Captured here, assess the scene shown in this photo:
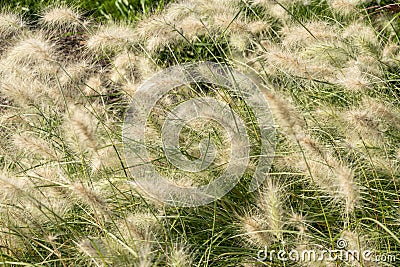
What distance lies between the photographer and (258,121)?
8.63 feet

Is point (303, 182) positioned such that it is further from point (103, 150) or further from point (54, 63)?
point (54, 63)

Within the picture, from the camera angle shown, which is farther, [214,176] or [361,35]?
[361,35]

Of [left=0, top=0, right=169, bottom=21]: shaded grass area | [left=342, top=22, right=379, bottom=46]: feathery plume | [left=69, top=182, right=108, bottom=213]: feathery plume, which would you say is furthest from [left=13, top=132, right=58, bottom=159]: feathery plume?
[left=0, top=0, right=169, bottom=21]: shaded grass area

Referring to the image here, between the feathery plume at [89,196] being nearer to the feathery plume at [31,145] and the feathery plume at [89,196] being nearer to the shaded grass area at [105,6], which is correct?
the feathery plume at [31,145]

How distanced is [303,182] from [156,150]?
23.1 inches

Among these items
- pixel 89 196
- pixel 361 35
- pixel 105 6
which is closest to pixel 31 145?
pixel 89 196

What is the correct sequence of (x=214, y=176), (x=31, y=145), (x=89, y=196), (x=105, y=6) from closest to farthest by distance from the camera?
(x=89, y=196)
(x=31, y=145)
(x=214, y=176)
(x=105, y=6)

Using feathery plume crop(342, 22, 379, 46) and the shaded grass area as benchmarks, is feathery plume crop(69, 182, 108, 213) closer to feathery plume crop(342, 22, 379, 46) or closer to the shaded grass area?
feathery plume crop(342, 22, 379, 46)

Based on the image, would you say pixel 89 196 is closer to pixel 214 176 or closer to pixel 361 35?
pixel 214 176

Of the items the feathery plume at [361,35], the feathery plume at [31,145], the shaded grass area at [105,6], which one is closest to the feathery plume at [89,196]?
the feathery plume at [31,145]

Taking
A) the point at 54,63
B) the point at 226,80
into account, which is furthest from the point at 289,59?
the point at 54,63

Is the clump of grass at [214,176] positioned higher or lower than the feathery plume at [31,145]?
lower

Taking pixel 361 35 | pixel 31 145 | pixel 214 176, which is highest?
pixel 31 145

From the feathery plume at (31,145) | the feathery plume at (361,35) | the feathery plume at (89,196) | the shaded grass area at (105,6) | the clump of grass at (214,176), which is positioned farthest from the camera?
the shaded grass area at (105,6)
